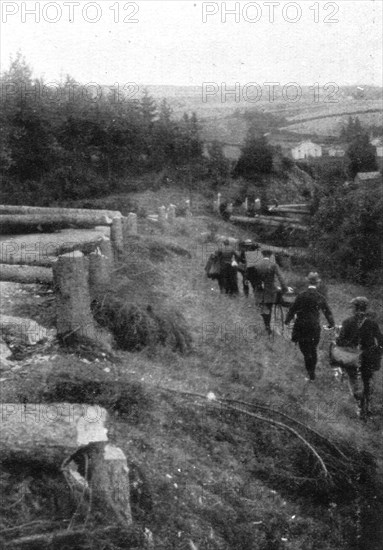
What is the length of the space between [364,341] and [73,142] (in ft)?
82.7

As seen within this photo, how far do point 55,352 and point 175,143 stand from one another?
109 feet

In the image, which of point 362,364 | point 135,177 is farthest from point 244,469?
point 135,177

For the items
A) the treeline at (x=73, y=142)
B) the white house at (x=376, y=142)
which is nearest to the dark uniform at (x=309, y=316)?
the treeline at (x=73, y=142)

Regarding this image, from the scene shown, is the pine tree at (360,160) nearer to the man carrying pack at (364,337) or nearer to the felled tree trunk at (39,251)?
the felled tree trunk at (39,251)

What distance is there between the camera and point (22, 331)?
22.8 feet

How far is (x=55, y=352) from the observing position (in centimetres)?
697

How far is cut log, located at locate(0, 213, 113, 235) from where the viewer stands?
605 inches

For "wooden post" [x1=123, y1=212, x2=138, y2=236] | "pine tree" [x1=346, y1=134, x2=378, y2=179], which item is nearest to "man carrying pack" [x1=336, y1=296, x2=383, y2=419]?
"wooden post" [x1=123, y1=212, x2=138, y2=236]

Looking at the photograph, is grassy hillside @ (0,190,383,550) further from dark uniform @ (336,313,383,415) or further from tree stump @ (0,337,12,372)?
dark uniform @ (336,313,383,415)

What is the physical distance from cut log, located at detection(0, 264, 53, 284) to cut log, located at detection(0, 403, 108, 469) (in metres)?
4.25

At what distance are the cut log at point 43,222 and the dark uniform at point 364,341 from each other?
883 cm

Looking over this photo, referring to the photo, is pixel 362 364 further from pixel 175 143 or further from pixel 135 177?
pixel 175 143

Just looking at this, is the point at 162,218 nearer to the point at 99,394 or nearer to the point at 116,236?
the point at 116,236

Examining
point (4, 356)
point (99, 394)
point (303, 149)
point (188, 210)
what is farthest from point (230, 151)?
point (99, 394)
